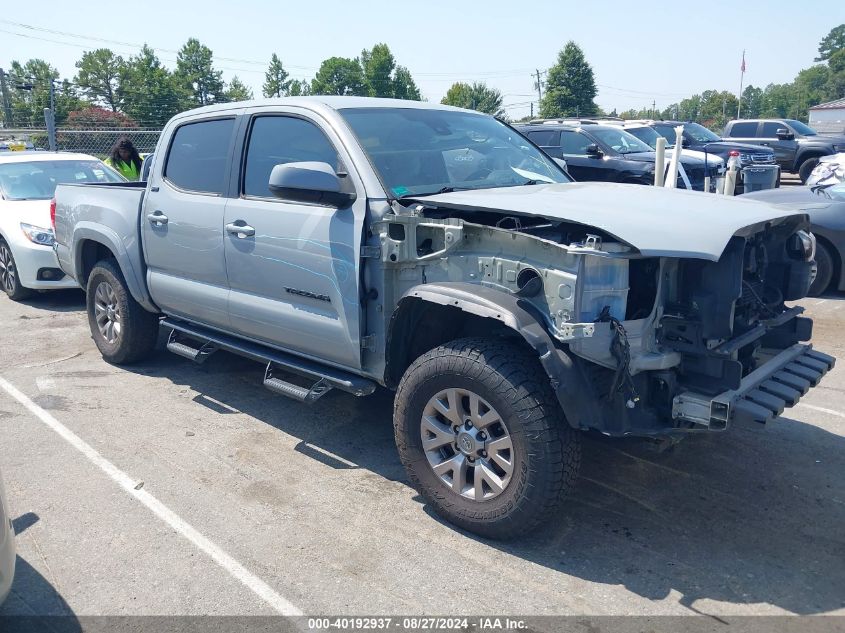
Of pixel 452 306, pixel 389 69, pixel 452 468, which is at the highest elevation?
pixel 389 69

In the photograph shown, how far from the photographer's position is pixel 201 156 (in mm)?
5273

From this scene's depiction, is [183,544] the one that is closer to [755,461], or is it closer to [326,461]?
[326,461]

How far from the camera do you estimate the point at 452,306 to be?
372 centimetres

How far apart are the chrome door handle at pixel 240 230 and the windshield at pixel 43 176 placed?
18.8 ft

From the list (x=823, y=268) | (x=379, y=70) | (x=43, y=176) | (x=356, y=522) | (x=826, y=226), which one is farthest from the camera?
(x=379, y=70)

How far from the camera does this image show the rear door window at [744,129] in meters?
20.9

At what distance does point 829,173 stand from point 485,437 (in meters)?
7.30

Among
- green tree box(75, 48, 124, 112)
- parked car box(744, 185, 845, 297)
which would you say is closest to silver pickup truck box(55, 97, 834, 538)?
parked car box(744, 185, 845, 297)

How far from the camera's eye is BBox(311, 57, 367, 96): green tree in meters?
84.8

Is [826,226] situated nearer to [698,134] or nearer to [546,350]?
[546,350]

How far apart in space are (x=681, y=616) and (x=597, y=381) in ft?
3.30

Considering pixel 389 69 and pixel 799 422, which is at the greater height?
pixel 389 69

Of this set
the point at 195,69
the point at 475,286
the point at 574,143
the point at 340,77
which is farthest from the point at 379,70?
the point at 475,286

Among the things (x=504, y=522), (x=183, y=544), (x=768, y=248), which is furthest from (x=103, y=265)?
(x=768, y=248)
